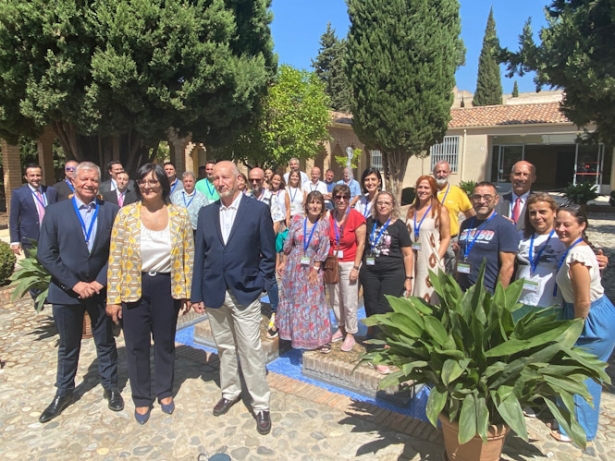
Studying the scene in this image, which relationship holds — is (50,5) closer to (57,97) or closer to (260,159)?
(57,97)

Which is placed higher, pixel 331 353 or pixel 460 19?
pixel 460 19

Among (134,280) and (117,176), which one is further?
(117,176)

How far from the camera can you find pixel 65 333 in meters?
3.69

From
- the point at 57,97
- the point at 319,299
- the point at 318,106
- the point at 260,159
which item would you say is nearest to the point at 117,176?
the point at 319,299

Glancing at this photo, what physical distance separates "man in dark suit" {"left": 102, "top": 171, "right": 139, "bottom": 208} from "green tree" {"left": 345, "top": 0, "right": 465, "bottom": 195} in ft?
45.7

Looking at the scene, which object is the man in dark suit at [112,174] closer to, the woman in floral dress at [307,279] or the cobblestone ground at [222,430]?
the cobblestone ground at [222,430]

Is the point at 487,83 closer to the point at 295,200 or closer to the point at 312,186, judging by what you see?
the point at 312,186

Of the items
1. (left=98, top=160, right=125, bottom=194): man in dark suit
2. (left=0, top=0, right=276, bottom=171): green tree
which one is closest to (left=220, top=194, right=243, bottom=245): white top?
(left=98, top=160, right=125, bottom=194): man in dark suit

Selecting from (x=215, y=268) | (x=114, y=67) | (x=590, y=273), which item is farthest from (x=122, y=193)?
(x=590, y=273)

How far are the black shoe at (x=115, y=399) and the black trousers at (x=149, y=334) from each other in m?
0.21

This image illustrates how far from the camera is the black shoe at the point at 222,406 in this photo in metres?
3.70

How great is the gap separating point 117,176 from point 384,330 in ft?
14.4

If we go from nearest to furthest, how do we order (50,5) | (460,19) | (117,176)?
(117,176) < (50,5) < (460,19)

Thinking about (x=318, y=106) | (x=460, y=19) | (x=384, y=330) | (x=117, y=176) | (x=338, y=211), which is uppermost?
(x=460, y=19)
